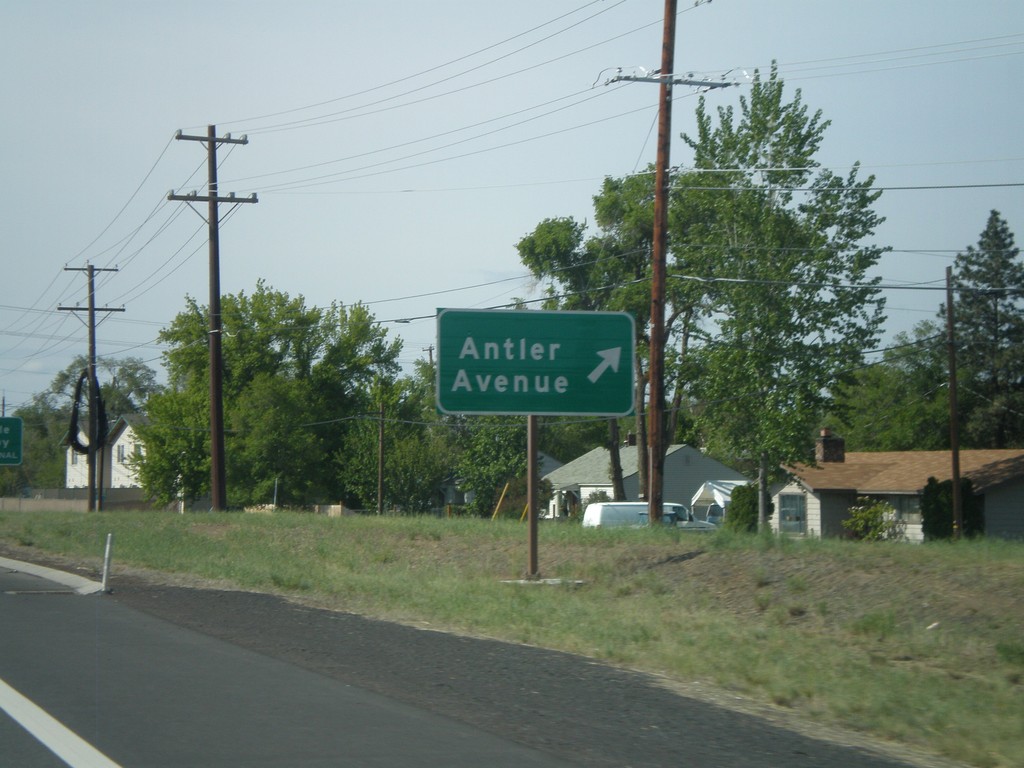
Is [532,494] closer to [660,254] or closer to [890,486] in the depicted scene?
[660,254]

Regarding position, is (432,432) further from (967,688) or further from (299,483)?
(967,688)

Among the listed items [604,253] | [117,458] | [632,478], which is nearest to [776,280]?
[604,253]

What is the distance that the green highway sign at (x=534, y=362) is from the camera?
18938 millimetres

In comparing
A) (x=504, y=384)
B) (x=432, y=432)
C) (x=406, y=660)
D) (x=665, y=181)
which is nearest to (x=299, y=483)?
(x=432, y=432)

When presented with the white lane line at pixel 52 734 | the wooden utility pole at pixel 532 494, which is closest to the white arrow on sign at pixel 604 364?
the wooden utility pole at pixel 532 494

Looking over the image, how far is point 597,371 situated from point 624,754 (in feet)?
39.4

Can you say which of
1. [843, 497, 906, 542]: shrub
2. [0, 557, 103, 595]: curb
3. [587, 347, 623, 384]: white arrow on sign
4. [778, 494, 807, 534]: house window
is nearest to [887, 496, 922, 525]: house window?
[843, 497, 906, 542]: shrub

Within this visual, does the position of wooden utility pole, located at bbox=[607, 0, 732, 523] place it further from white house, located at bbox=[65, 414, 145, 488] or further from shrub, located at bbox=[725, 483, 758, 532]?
white house, located at bbox=[65, 414, 145, 488]

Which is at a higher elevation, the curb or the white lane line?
the white lane line

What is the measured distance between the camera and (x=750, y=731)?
8.41 m

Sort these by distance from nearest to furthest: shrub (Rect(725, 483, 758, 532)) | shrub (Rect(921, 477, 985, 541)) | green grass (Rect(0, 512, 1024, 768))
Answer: green grass (Rect(0, 512, 1024, 768)) < shrub (Rect(921, 477, 985, 541)) < shrub (Rect(725, 483, 758, 532))

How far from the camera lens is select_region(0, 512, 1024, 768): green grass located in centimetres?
968

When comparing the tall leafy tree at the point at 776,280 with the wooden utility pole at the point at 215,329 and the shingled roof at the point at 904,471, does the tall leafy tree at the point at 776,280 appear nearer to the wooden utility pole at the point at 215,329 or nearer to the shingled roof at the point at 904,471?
the shingled roof at the point at 904,471

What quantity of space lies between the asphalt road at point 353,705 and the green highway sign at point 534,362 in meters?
5.66
